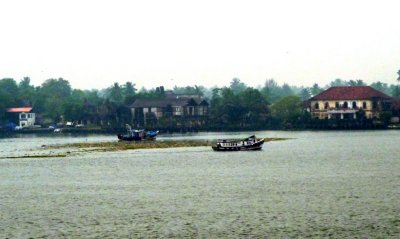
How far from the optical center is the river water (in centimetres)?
4134

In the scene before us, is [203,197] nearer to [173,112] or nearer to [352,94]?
[352,94]

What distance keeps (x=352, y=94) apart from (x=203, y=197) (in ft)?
416

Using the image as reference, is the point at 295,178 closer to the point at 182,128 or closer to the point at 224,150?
the point at 224,150

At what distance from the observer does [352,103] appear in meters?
174

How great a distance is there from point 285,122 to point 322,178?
382 feet

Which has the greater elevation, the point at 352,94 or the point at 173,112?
the point at 352,94

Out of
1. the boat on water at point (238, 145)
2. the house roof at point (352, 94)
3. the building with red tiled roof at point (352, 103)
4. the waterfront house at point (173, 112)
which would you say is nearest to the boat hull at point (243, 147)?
the boat on water at point (238, 145)

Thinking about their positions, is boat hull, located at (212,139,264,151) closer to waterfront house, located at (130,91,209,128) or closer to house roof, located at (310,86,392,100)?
house roof, located at (310,86,392,100)

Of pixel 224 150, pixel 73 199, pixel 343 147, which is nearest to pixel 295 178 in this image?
pixel 73 199

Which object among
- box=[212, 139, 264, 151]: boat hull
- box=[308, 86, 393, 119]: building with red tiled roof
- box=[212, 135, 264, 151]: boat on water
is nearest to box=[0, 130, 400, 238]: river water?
box=[212, 139, 264, 151]: boat hull

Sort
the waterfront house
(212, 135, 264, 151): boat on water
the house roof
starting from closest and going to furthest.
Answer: (212, 135, 264, 151): boat on water, the house roof, the waterfront house

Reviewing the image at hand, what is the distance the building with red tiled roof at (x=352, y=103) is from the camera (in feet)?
566

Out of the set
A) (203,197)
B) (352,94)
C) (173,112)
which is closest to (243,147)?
(203,197)

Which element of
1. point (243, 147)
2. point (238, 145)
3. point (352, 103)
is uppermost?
point (352, 103)
